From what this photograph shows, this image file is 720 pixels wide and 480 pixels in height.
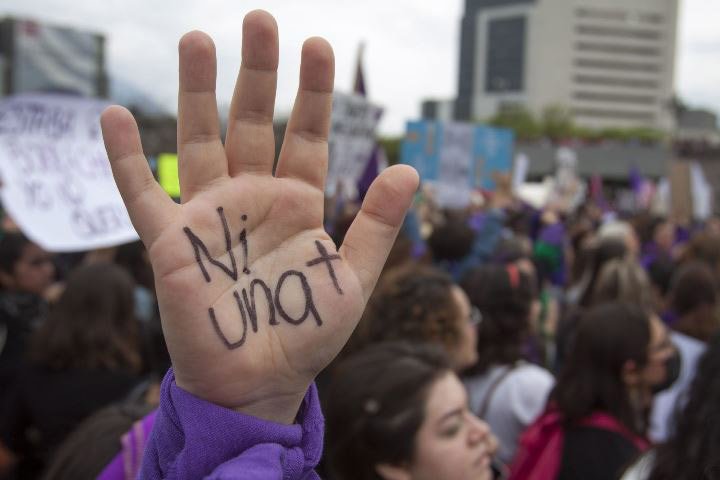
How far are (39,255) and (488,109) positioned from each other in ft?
339

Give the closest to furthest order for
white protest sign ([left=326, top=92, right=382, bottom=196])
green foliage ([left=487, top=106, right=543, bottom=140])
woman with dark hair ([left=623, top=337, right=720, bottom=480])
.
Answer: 1. woman with dark hair ([left=623, top=337, right=720, bottom=480])
2. white protest sign ([left=326, top=92, right=382, bottom=196])
3. green foliage ([left=487, top=106, right=543, bottom=140])

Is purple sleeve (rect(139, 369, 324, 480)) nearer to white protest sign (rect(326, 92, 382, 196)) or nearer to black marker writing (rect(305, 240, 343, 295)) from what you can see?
black marker writing (rect(305, 240, 343, 295))

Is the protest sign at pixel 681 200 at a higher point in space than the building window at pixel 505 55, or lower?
lower

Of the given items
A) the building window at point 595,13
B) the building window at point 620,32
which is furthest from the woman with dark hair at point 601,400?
the building window at point 620,32

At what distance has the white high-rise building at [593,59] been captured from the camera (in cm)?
9588

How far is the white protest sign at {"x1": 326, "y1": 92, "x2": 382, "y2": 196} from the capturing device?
483 cm

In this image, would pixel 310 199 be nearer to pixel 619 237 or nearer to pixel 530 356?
pixel 530 356

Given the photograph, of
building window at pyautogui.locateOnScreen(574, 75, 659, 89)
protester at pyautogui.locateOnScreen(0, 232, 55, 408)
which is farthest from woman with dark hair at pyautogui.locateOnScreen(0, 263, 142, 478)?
building window at pyautogui.locateOnScreen(574, 75, 659, 89)

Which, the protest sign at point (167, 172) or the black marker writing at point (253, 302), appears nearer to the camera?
A: the black marker writing at point (253, 302)

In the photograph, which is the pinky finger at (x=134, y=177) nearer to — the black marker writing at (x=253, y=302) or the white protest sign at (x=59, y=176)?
the black marker writing at (x=253, y=302)

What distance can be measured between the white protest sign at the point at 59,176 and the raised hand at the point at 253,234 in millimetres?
2234

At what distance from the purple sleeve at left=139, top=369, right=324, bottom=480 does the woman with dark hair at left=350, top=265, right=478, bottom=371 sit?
165 centimetres

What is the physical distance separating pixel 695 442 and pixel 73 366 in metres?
2.09

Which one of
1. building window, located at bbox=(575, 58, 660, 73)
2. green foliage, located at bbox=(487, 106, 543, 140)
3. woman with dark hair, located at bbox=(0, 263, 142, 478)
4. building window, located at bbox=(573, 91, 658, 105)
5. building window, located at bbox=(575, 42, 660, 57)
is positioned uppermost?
building window, located at bbox=(575, 42, 660, 57)
